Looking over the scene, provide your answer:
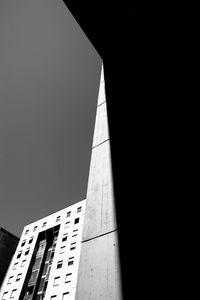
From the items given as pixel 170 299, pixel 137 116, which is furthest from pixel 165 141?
pixel 170 299

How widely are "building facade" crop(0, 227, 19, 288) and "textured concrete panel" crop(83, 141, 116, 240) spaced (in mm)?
38885

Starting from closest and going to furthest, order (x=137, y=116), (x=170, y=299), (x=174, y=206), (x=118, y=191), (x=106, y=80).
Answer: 1. (x=170, y=299)
2. (x=174, y=206)
3. (x=118, y=191)
4. (x=137, y=116)
5. (x=106, y=80)

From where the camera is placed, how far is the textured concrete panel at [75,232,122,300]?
1.63 meters

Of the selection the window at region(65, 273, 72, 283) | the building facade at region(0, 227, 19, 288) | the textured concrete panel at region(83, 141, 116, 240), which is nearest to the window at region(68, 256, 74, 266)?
the window at region(65, 273, 72, 283)

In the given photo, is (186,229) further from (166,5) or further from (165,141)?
(166,5)

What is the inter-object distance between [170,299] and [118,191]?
3.74 ft

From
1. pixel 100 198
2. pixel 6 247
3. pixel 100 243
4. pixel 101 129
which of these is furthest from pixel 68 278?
pixel 100 243

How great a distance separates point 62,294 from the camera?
72.2 ft

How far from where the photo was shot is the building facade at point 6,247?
33781 millimetres

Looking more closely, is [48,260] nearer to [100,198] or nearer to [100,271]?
[100,198]

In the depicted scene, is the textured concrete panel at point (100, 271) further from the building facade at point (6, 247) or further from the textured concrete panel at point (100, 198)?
the building facade at point (6, 247)

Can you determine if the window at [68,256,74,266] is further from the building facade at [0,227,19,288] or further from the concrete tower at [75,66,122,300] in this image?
the concrete tower at [75,66,122,300]

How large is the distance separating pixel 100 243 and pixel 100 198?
0.59 m

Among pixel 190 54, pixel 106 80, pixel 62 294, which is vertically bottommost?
pixel 190 54
